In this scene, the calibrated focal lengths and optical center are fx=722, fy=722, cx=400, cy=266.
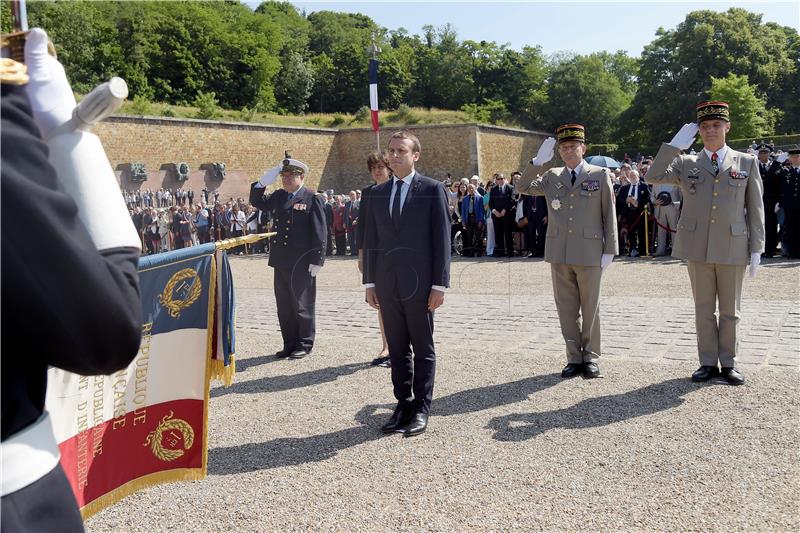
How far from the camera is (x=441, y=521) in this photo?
3.61 m

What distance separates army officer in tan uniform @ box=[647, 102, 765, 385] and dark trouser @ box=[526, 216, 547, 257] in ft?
36.0

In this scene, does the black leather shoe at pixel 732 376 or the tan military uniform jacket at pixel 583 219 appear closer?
the black leather shoe at pixel 732 376

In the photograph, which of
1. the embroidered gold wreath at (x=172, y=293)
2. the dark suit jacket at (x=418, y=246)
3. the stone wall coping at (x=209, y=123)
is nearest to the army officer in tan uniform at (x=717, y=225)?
the dark suit jacket at (x=418, y=246)

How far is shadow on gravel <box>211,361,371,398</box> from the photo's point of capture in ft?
21.0

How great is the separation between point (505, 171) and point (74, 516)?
49.2 metres

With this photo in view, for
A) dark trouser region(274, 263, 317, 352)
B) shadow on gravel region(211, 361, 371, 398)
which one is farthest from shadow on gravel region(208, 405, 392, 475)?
dark trouser region(274, 263, 317, 352)

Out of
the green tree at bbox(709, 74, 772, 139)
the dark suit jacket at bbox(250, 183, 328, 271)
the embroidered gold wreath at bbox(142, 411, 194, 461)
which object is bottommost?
the embroidered gold wreath at bbox(142, 411, 194, 461)

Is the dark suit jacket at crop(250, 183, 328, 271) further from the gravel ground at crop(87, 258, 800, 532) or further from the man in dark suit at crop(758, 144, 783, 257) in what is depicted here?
the man in dark suit at crop(758, 144, 783, 257)

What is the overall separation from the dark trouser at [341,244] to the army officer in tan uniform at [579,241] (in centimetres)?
1533

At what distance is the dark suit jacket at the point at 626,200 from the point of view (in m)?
16.3

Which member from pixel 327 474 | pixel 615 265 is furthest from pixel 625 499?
pixel 615 265

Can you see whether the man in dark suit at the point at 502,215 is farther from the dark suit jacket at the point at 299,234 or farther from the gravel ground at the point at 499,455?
the gravel ground at the point at 499,455

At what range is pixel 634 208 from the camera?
643 inches

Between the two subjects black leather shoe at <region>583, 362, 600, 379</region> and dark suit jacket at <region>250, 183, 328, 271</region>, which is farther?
dark suit jacket at <region>250, 183, 328, 271</region>
